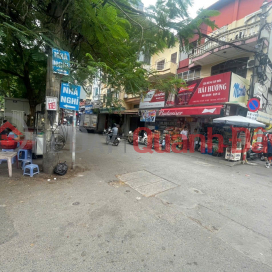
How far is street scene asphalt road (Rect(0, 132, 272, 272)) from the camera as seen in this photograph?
2062 millimetres

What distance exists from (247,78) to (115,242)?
36.8 feet

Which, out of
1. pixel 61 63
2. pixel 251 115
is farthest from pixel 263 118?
pixel 61 63

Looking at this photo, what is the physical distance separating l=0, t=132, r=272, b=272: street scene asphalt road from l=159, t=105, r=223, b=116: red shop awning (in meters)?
4.68

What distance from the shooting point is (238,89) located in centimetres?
898

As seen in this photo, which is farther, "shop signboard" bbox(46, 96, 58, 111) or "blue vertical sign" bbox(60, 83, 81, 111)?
"blue vertical sign" bbox(60, 83, 81, 111)

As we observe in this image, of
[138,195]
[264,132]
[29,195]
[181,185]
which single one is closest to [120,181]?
[138,195]

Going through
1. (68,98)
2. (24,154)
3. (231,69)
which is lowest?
(24,154)

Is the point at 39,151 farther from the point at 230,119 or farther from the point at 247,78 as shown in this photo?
the point at 247,78

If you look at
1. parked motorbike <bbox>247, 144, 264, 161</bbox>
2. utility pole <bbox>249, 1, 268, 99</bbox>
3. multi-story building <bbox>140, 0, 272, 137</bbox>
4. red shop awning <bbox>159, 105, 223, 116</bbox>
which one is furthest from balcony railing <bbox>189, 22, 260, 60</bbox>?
parked motorbike <bbox>247, 144, 264, 161</bbox>

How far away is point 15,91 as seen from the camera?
42.2ft

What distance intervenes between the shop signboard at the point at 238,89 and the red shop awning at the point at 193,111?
3.26 feet

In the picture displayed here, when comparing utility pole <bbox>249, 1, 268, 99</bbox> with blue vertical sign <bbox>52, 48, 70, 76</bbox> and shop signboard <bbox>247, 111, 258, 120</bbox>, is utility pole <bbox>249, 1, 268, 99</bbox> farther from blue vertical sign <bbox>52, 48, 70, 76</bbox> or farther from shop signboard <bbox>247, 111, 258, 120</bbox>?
blue vertical sign <bbox>52, 48, 70, 76</bbox>

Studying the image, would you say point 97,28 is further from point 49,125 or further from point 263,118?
point 263,118

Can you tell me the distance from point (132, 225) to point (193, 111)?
8243 mm
